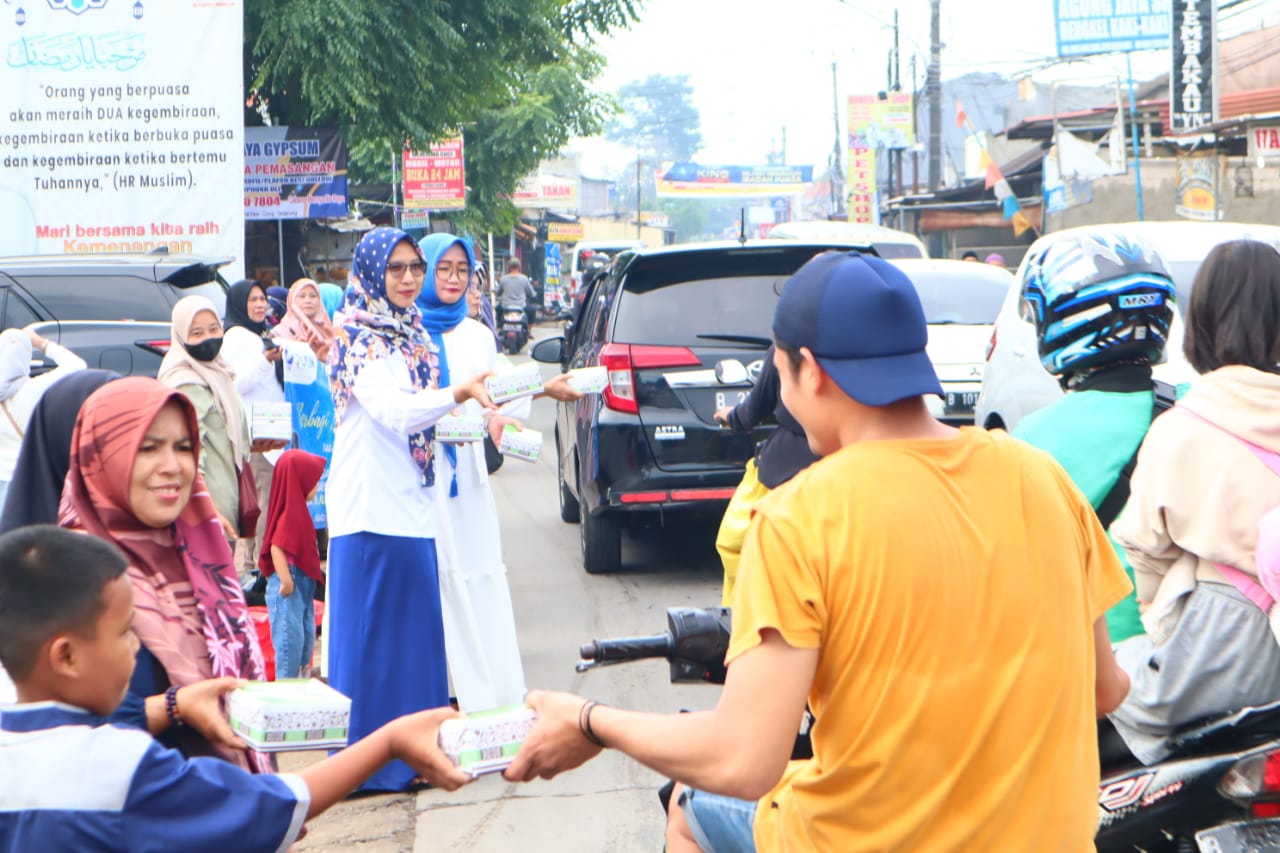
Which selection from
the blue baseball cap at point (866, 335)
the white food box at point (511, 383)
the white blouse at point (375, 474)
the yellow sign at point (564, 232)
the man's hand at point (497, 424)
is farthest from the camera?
the yellow sign at point (564, 232)

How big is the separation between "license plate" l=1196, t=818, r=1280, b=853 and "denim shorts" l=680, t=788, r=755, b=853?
0.97 meters

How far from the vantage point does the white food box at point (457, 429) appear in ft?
17.1

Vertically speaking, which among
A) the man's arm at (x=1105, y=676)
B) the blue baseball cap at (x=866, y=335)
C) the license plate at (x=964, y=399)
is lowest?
the man's arm at (x=1105, y=676)

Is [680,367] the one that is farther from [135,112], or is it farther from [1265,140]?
[1265,140]

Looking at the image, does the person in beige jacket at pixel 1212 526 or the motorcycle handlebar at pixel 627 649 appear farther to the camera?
the person in beige jacket at pixel 1212 526

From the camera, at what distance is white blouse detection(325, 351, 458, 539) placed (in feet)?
16.9

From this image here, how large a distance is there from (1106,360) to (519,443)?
2.82 meters

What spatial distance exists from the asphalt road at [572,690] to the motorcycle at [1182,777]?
6.47 feet

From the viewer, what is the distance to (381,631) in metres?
5.23

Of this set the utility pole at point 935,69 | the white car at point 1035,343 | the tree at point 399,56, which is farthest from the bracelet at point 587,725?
the utility pole at point 935,69

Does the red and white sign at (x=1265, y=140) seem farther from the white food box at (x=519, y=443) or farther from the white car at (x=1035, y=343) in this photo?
the white food box at (x=519, y=443)

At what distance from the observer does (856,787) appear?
2029 mm

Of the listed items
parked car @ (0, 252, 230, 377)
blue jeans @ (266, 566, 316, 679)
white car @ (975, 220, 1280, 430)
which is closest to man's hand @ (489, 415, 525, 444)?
blue jeans @ (266, 566, 316, 679)

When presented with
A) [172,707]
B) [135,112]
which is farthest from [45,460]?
[135,112]
